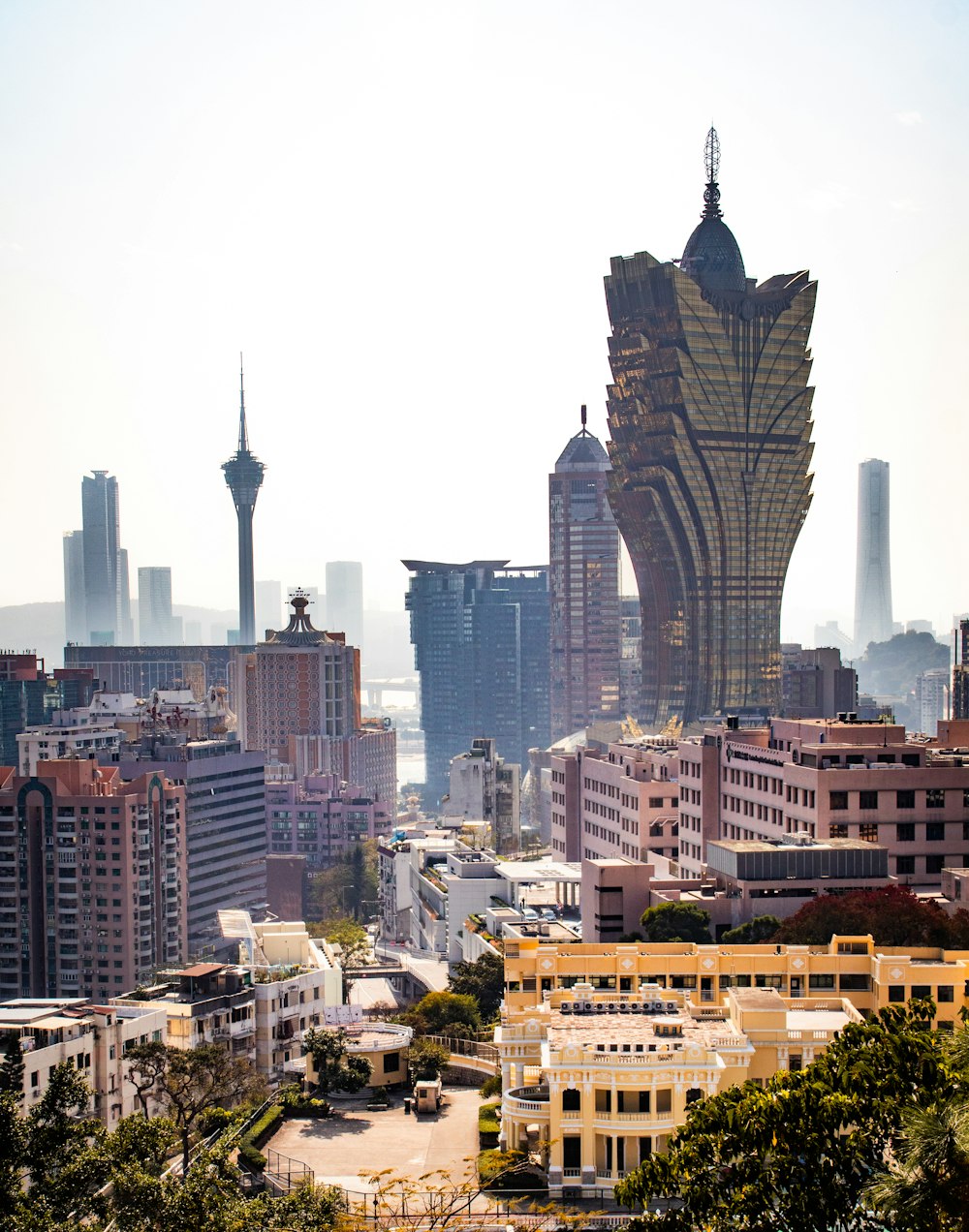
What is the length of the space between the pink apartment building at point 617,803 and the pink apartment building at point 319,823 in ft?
148

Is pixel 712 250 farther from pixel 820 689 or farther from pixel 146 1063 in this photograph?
pixel 146 1063

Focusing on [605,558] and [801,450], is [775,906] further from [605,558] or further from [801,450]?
[605,558]

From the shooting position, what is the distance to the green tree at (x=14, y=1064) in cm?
3997

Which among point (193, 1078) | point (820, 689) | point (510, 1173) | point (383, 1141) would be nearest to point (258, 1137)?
point (383, 1141)

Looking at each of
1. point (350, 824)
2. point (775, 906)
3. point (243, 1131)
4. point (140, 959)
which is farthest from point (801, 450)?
point (243, 1131)

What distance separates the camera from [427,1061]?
43.7m

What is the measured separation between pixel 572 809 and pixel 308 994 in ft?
131

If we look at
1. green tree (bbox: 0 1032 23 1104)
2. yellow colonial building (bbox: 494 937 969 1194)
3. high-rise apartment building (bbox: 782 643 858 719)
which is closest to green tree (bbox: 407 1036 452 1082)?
yellow colonial building (bbox: 494 937 969 1194)

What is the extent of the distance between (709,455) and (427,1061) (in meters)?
94.1

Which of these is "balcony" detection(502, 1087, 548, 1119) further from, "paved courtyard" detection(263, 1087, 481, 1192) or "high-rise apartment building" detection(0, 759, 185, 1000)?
"high-rise apartment building" detection(0, 759, 185, 1000)

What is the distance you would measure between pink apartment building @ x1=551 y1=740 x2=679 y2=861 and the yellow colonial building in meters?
33.2

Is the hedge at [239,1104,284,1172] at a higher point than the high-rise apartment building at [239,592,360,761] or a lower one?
lower

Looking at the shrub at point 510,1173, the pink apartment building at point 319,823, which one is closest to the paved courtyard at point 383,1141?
the shrub at point 510,1173

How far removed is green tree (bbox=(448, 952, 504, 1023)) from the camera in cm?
5375
